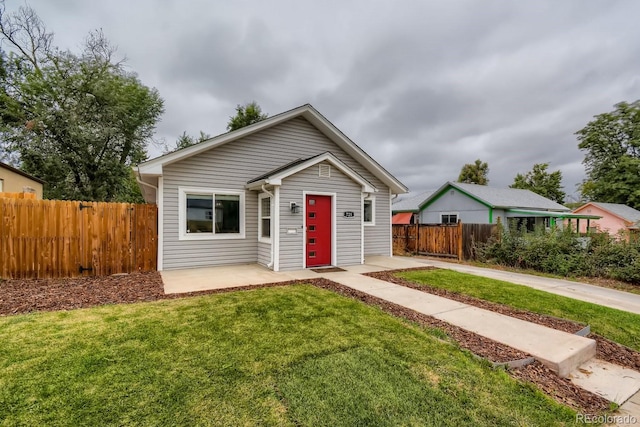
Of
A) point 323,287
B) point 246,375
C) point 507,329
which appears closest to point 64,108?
point 323,287

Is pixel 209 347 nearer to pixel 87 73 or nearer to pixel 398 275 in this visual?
pixel 398 275

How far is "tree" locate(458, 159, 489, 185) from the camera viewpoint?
3575 centimetres

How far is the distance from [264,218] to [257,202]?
0.78 meters

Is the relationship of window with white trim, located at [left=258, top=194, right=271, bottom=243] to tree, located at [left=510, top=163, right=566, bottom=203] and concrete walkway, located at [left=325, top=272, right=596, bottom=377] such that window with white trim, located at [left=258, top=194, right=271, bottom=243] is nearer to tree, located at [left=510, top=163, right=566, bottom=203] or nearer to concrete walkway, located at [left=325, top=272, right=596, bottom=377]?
concrete walkway, located at [left=325, top=272, right=596, bottom=377]

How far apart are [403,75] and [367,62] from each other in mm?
2084

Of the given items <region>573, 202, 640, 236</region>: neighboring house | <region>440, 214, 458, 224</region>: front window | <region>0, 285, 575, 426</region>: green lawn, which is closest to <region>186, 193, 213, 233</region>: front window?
<region>0, 285, 575, 426</region>: green lawn

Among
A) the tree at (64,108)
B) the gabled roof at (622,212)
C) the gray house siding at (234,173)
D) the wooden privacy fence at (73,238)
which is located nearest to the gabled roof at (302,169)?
the gray house siding at (234,173)

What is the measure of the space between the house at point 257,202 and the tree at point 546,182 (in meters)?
37.4

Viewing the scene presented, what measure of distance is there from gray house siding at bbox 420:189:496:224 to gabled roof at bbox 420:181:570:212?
34 centimetres

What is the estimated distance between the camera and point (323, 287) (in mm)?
6492

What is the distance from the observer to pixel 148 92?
2097 centimetres

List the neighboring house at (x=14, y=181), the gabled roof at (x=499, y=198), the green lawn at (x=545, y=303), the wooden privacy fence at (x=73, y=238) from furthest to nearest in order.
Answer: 1. the gabled roof at (x=499, y=198)
2. the neighboring house at (x=14, y=181)
3. the wooden privacy fence at (x=73, y=238)
4. the green lawn at (x=545, y=303)

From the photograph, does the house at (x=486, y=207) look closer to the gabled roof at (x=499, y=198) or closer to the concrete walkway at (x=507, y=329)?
the gabled roof at (x=499, y=198)

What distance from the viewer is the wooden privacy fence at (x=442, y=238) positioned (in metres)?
11.8
